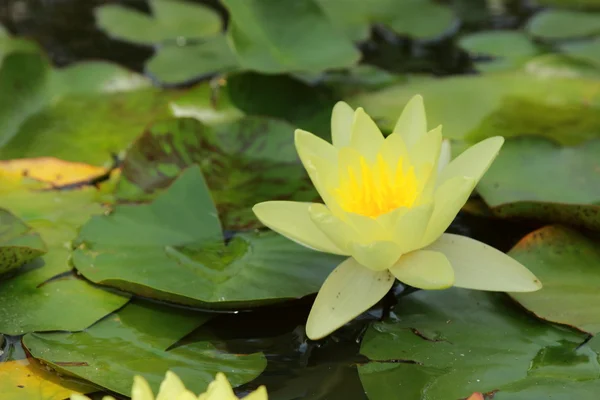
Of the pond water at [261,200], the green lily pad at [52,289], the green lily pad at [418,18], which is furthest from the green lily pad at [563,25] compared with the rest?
the green lily pad at [52,289]

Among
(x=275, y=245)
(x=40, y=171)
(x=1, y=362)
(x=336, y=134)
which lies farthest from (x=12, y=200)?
(x=336, y=134)

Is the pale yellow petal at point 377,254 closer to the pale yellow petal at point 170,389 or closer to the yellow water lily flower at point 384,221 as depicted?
the yellow water lily flower at point 384,221

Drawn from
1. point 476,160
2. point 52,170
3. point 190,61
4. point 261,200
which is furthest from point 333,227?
point 190,61

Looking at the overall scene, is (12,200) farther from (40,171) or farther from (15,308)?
(15,308)

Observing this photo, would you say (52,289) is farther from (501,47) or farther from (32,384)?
(501,47)

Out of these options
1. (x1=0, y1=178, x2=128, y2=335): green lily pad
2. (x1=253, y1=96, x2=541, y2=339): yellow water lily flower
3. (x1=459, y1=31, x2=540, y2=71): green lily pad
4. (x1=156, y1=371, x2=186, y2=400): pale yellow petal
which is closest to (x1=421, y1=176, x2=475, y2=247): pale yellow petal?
(x1=253, y1=96, x2=541, y2=339): yellow water lily flower

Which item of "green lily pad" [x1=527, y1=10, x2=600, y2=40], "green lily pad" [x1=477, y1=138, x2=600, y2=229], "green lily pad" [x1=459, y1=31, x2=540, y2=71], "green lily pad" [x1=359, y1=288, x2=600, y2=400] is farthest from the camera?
"green lily pad" [x1=527, y1=10, x2=600, y2=40]

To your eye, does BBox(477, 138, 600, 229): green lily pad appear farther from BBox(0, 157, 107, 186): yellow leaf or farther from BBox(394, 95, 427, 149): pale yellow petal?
BBox(0, 157, 107, 186): yellow leaf
